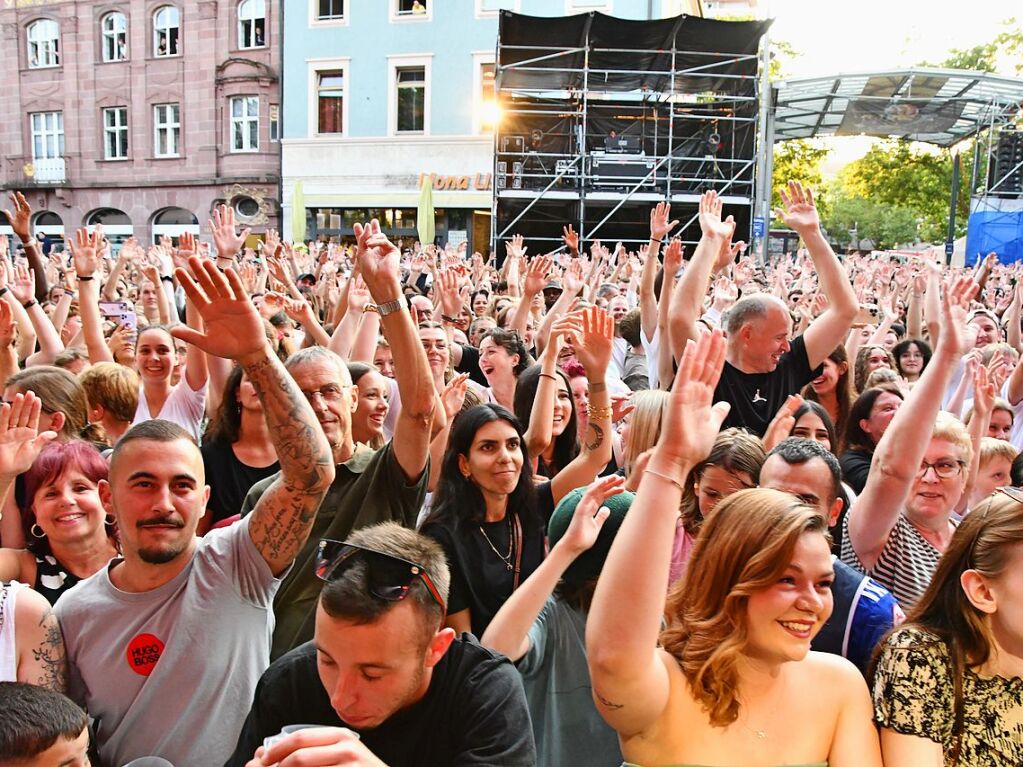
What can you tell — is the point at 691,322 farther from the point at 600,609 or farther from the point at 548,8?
the point at 548,8

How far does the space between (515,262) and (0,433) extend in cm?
775

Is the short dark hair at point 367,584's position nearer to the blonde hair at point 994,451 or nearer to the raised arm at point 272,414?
the raised arm at point 272,414

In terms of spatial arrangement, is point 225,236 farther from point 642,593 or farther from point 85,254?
point 642,593

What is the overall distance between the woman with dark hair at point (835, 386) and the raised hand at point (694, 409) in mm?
3103

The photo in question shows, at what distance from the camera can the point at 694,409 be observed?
1.71 metres

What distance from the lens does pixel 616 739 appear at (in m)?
2.29

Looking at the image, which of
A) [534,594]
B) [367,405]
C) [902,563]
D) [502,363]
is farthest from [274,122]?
[534,594]

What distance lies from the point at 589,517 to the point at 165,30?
31002mm

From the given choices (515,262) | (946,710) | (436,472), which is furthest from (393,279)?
(515,262)

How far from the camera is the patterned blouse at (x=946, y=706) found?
1760mm

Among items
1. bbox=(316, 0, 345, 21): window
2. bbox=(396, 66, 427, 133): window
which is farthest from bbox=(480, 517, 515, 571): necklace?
bbox=(316, 0, 345, 21): window

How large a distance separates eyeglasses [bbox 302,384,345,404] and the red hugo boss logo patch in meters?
1.13

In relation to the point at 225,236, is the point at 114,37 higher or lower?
higher

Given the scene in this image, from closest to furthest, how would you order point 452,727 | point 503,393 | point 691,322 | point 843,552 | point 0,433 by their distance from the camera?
point 452,727
point 0,433
point 843,552
point 691,322
point 503,393
